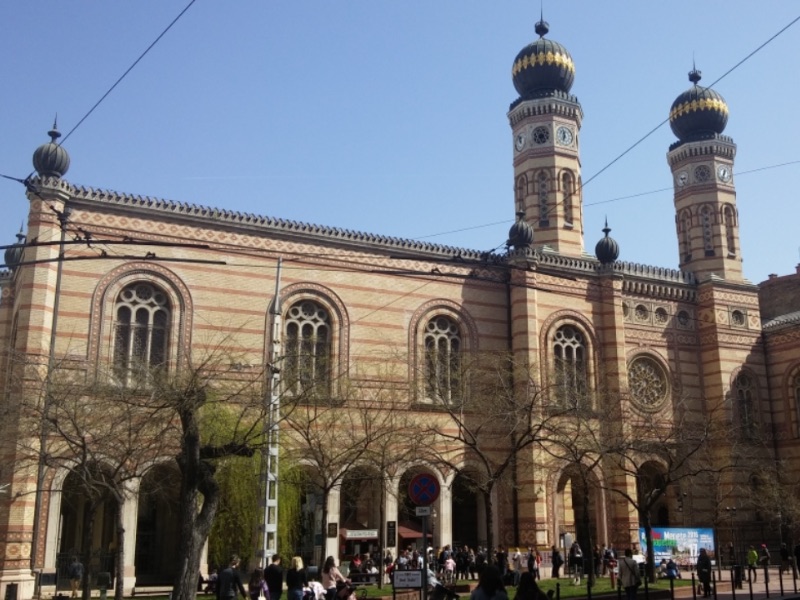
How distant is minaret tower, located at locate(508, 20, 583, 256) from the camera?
119 feet

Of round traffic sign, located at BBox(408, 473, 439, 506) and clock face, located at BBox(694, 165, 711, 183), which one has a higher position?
clock face, located at BBox(694, 165, 711, 183)

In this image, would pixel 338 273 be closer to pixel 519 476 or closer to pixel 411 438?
pixel 411 438

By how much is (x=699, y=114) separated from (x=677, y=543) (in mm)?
20236

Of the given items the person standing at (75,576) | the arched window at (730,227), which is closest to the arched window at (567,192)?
the arched window at (730,227)

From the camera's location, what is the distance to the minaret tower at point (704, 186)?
37.7 m

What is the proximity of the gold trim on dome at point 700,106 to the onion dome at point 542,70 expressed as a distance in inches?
207

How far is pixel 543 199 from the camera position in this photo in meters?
36.7

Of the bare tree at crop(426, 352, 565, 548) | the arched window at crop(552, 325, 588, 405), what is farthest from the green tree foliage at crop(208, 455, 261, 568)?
the arched window at crop(552, 325, 588, 405)

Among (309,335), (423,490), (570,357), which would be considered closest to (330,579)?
(423,490)

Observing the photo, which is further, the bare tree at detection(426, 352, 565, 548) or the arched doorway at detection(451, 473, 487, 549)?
the arched doorway at detection(451, 473, 487, 549)

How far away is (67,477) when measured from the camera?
24516 millimetres

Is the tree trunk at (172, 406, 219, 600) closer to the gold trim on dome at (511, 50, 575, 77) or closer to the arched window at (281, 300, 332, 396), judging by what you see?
the arched window at (281, 300, 332, 396)

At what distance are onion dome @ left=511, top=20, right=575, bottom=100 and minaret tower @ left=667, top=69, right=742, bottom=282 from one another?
18.7 ft

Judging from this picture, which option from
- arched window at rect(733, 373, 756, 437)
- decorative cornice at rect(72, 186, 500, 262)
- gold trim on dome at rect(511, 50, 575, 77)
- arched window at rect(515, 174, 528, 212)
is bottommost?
arched window at rect(733, 373, 756, 437)
